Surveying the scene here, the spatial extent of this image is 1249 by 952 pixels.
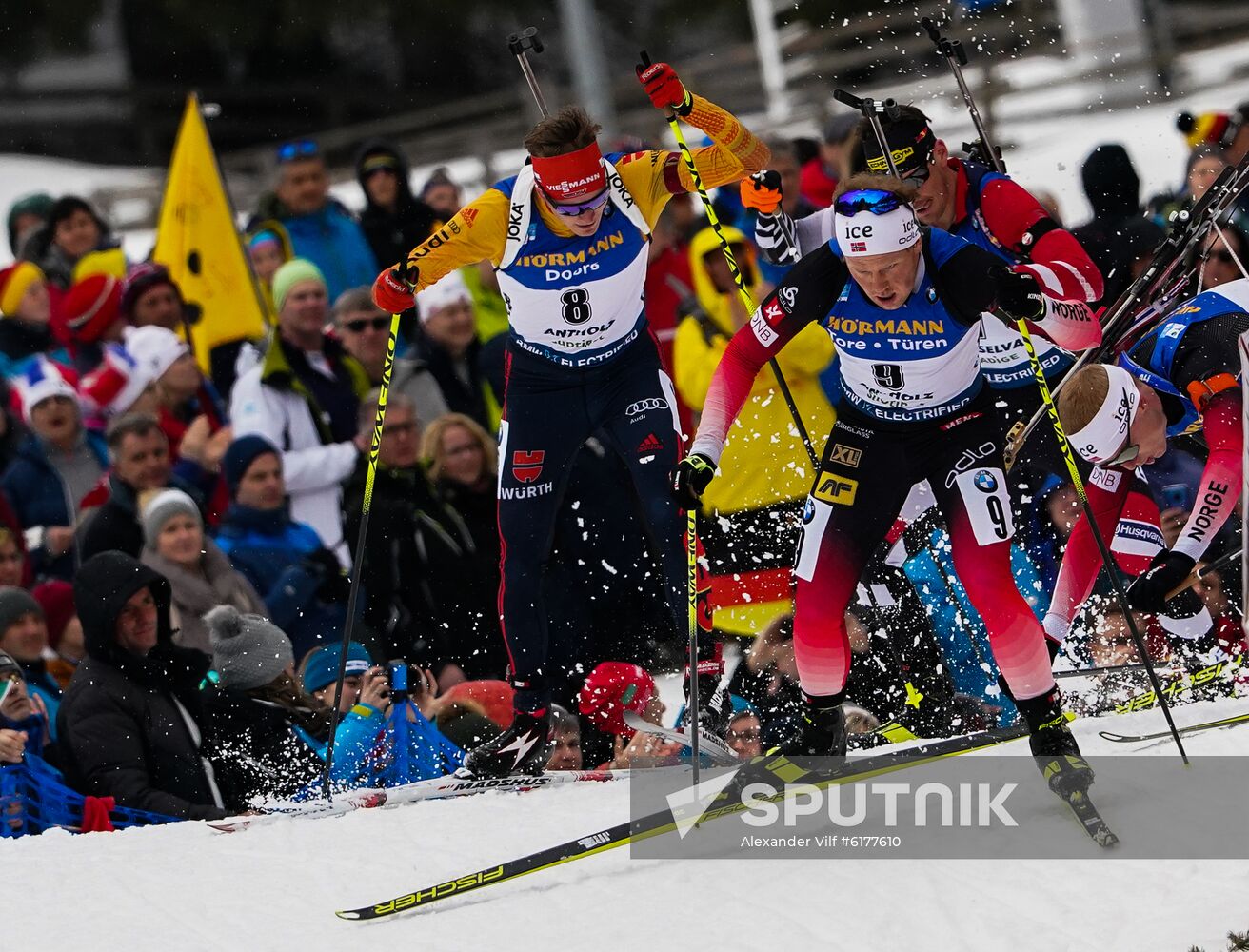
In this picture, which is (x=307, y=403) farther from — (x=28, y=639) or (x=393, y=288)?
(x=393, y=288)

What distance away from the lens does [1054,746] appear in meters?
5.23

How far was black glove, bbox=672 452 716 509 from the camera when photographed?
17.5 feet

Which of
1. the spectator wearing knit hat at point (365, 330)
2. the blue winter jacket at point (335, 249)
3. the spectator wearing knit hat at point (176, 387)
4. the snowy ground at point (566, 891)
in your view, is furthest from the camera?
the blue winter jacket at point (335, 249)

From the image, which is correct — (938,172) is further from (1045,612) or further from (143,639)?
(143,639)

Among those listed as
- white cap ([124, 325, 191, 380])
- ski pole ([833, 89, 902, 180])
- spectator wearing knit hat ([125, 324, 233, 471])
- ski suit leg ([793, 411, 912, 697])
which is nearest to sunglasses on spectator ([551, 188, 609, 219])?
ski pole ([833, 89, 902, 180])

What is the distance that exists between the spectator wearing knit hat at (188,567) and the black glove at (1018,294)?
380cm

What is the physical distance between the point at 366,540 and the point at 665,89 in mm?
2334

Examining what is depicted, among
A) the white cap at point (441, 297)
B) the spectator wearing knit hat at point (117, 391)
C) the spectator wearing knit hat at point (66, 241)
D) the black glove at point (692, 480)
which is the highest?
the spectator wearing knit hat at point (66, 241)

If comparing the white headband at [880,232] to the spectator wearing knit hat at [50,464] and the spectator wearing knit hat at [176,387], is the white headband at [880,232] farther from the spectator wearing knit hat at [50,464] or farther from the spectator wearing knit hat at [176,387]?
the spectator wearing knit hat at [50,464]

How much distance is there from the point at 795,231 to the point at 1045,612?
1.93 meters

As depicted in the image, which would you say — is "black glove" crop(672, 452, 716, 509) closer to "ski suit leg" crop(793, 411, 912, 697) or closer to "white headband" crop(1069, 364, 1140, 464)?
"ski suit leg" crop(793, 411, 912, 697)

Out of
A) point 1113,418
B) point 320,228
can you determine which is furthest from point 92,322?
point 1113,418

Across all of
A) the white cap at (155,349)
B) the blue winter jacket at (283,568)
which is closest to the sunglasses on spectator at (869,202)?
the blue winter jacket at (283,568)

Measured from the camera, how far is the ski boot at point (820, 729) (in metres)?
5.59
